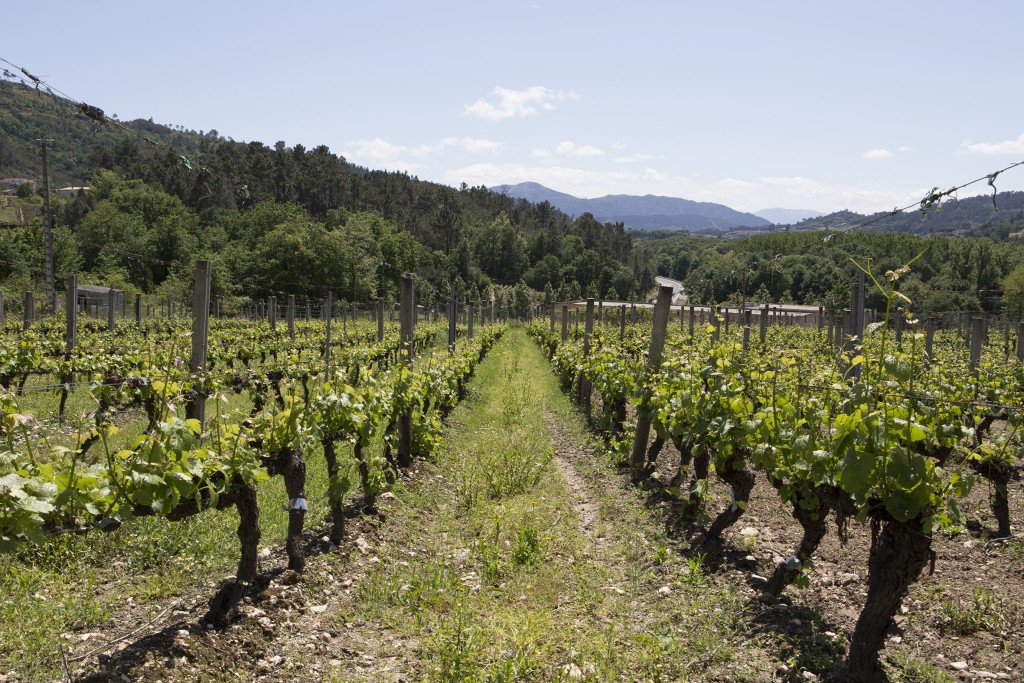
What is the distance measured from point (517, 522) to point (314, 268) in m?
52.4

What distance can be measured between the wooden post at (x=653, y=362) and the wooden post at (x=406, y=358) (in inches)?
103

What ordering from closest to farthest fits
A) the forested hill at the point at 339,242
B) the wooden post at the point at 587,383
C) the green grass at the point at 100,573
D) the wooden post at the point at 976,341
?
the green grass at the point at 100,573 < the wooden post at the point at 976,341 < the wooden post at the point at 587,383 < the forested hill at the point at 339,242

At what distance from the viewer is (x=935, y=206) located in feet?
18.3

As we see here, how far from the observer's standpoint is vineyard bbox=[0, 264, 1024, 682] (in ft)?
12.0

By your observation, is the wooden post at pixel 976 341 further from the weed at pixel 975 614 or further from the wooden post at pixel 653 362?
the weed at pixel 975 614

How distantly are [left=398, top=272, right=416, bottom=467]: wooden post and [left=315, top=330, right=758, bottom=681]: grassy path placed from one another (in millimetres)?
377

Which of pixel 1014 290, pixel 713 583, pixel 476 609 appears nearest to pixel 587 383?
pixel 713 583

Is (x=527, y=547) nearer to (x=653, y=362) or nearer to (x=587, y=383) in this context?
(x=653, y=362)

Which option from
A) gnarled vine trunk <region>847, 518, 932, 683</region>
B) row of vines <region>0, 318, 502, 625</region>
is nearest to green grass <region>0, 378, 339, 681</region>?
row of vines <region>0, 318, 502, 625</region>

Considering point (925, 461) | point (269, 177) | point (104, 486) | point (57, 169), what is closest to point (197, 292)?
point (104, 486)

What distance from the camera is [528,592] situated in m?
4.92

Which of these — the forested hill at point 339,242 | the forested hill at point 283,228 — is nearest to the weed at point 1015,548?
the forested hill at point 339,242

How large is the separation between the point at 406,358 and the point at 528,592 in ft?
14.3

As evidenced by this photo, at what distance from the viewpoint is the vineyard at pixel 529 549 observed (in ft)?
12.0
